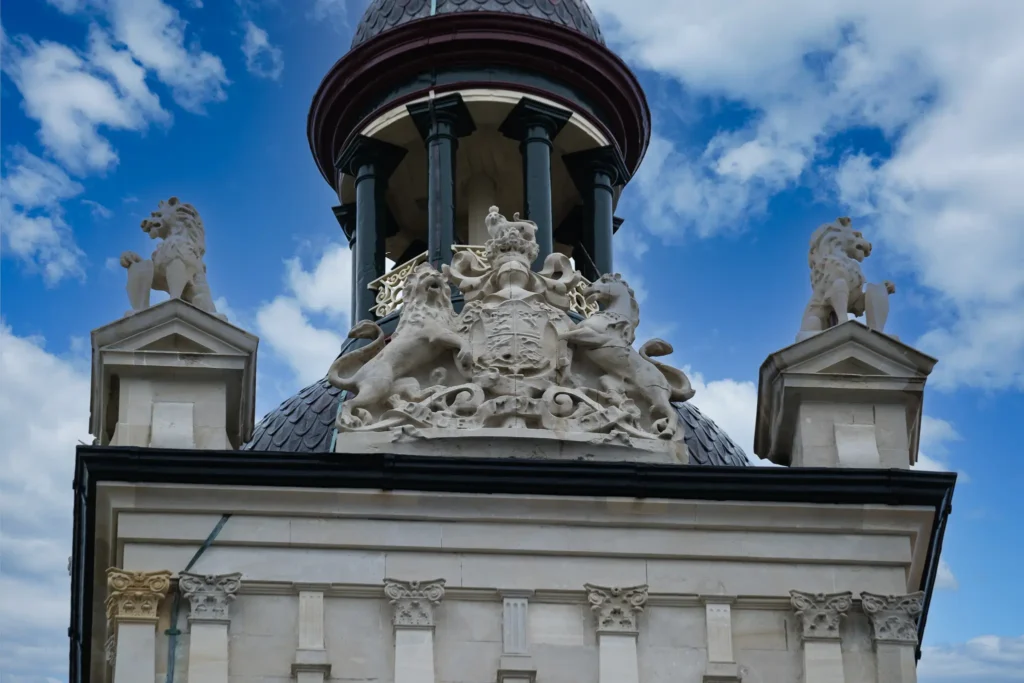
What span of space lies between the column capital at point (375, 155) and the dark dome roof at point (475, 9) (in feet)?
5.32

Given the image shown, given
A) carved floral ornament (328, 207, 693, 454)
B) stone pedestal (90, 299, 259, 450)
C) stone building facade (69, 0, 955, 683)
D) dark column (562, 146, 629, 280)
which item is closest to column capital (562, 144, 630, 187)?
dark column (562, 146, 629, 280)

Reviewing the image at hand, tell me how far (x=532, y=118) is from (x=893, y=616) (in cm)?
1308

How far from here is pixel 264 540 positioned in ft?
95.3

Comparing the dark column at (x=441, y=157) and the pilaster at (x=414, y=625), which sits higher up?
the dark column at (x=441, y=157)

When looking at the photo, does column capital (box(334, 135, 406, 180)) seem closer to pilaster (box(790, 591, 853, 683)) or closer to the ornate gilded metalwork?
the ornate gilded metalwork

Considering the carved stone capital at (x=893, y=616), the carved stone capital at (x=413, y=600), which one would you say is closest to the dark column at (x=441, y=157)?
the carved stone capital at (x=413, y=600)

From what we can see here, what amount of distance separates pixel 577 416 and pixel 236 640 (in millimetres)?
4674

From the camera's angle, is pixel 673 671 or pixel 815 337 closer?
pixel 673 671

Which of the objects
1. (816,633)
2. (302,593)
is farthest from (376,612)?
(816,633)

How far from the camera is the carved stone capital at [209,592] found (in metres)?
28.4

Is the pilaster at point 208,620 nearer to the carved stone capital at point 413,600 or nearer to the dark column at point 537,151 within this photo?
the carved stone capital at point 413,600

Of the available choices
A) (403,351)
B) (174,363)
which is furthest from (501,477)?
(174,363)

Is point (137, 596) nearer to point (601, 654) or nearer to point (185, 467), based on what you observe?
point (185, 467)

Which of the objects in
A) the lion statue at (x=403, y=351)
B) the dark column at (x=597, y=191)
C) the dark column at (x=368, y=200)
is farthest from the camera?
the dark column at (x=597, y=191)
